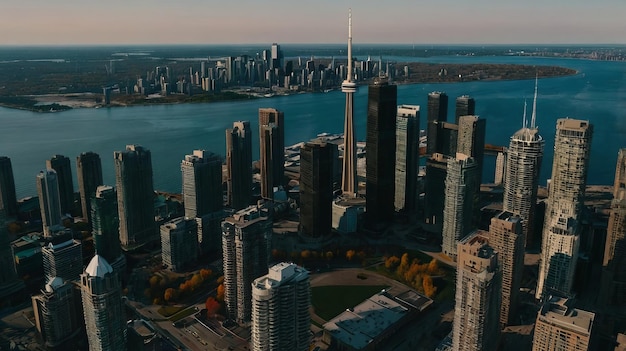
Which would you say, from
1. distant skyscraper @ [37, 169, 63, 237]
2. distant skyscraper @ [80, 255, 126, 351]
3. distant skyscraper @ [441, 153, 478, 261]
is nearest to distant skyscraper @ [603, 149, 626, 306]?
distant skyscraper @ [441, 153, 478, 261]

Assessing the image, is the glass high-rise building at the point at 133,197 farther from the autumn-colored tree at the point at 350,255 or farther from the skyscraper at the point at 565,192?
the skyscraper at the point at 565,192

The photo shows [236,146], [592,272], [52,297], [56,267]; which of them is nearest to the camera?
[52,297]

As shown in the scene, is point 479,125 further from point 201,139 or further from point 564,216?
point 201,139

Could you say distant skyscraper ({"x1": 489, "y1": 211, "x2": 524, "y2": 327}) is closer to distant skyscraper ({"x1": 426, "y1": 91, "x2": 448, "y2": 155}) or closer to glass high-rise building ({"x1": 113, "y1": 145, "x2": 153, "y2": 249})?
glass high-rise building ({"x1": 113, "y1": 145, "x2": 153, "y2": 249})

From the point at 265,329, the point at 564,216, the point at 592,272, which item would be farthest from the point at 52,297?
the point at 592,272

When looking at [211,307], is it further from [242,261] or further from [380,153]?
[380,153]

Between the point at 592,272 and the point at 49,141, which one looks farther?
the point at 49,141
